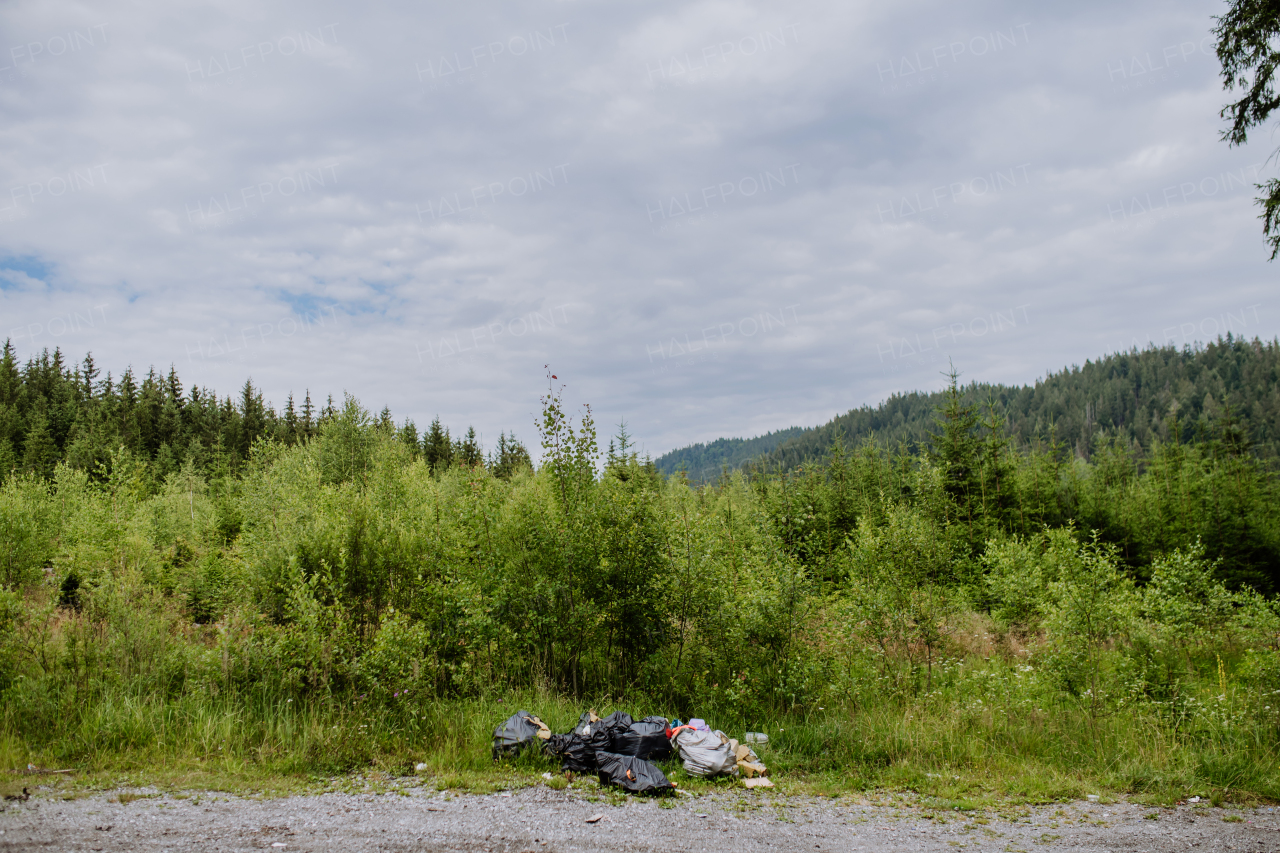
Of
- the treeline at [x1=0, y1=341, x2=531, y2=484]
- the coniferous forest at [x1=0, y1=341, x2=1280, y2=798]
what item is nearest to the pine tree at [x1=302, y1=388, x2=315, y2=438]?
the treeline at [x1=0, y1=341, x2=531, y2=484]

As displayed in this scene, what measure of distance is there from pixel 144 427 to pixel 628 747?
78518 mm

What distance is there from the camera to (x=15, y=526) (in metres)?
12.8

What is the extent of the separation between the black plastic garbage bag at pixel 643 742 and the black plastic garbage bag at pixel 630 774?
0.77ft

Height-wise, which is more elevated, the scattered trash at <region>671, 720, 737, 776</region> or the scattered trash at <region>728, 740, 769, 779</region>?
the scattered trash at <region>671, 720, 737, 776</region>

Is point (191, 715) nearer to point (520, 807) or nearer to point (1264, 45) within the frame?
point (520, 807)

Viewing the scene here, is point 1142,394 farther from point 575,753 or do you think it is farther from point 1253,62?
point 575,753

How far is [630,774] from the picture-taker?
6945 mm

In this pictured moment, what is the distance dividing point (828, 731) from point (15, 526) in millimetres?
16935

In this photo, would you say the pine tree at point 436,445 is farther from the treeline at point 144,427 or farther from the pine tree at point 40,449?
the pine tree at point 40,449

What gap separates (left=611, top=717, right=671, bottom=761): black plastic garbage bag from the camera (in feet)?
24.8

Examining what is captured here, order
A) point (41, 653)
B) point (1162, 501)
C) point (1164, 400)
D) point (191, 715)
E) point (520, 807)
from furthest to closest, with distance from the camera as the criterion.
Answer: point (1164, 400), point (1162, 501), point (41, 653), point (191, 715), point (520, 807)

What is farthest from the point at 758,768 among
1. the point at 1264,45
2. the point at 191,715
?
the point at 1264,45

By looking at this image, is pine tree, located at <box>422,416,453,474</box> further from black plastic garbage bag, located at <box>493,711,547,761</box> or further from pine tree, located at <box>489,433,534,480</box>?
black plastic garbage bag, located at <box>493,711,547,761</box>

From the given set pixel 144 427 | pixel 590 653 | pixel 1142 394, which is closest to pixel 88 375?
pixel 144 427
